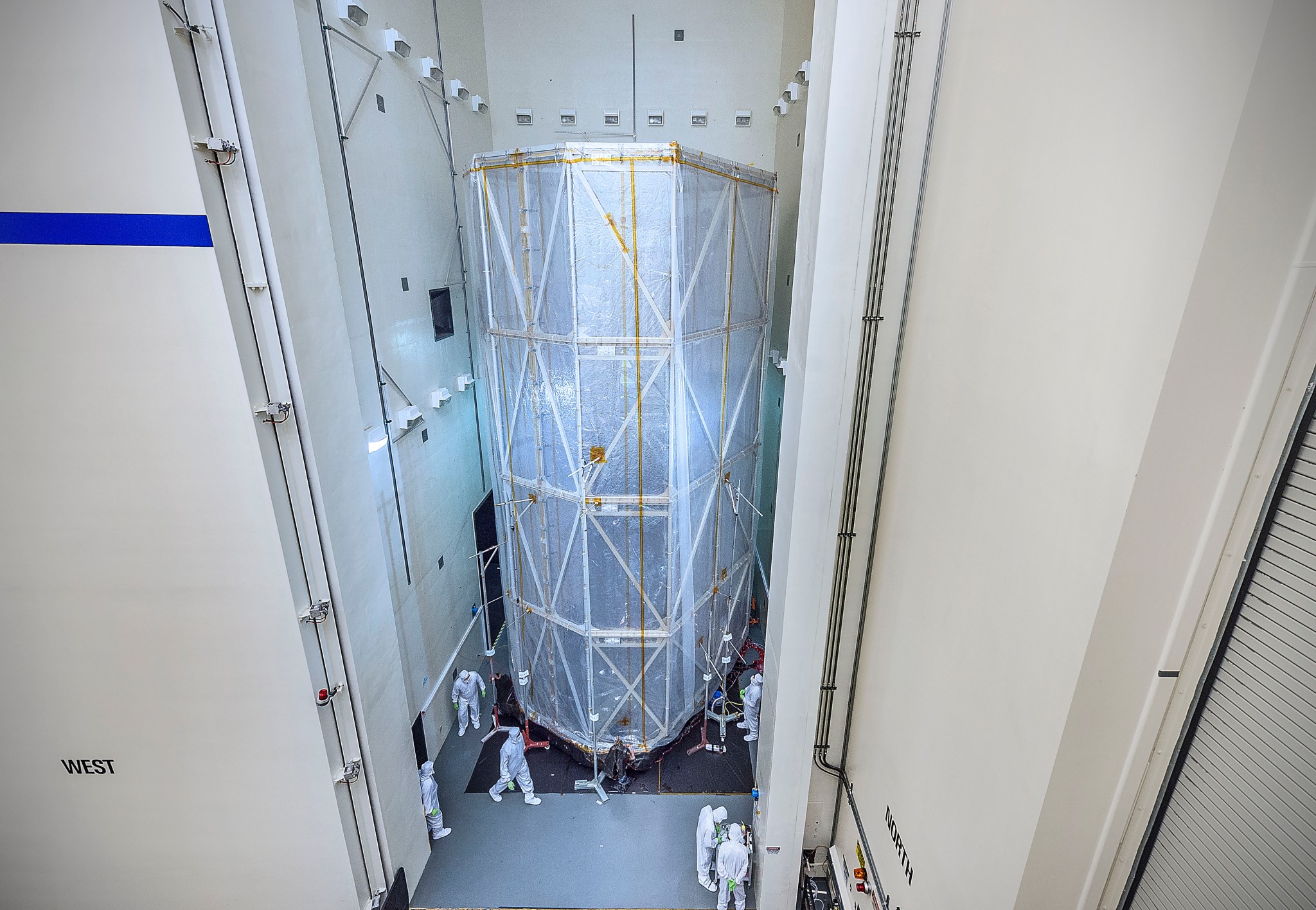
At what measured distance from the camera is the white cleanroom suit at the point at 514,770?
22.0ft

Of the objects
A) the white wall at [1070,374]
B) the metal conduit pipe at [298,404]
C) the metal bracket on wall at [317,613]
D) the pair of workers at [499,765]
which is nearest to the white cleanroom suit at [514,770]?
the pair of workers at [499,765]

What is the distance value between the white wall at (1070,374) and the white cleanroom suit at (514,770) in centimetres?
465

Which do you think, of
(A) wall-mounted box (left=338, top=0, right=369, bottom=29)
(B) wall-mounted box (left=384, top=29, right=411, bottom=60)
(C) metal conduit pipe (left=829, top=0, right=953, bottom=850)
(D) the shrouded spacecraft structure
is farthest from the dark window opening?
(C) metal conduit pipe (left=829, top=0, right=953, bottom=850)

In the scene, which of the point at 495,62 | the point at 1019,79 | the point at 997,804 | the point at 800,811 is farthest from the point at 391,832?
the point at 495,62

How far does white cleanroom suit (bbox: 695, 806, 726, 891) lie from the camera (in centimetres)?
583

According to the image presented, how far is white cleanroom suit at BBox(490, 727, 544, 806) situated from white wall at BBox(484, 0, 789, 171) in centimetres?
844

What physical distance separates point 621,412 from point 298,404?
3.00 metres

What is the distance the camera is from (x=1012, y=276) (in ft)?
8.11

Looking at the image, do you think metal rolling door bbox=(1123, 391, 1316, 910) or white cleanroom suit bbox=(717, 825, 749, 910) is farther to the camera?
white cleanroom suit bbox=(717, 825, 749, 910)

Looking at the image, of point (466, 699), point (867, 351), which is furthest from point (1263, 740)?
point (466, 699)

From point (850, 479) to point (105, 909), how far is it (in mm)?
6665

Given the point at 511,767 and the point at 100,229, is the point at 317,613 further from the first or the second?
the point at 511,767

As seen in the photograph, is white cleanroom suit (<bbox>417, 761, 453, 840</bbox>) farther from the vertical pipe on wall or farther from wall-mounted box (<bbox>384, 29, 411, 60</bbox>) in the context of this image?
the vertical pipe on wall

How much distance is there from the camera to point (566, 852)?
622 centimetres
